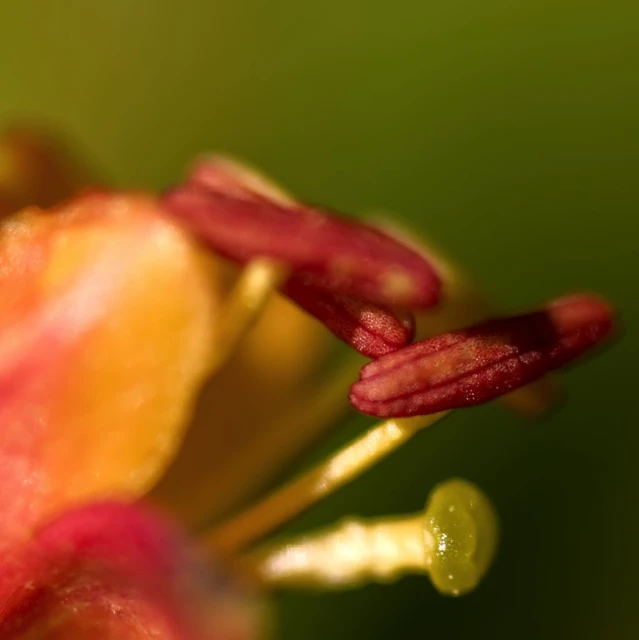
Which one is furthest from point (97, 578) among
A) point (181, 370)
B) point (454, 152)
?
→ point (454, 152)

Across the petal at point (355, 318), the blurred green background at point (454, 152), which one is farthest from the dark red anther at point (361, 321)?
the blurred green background at point (454, 152)

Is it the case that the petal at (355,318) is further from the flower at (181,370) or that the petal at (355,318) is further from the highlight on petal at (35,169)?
the highlight on petal at (35,169)

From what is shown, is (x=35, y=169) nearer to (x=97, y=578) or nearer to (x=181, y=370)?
(x=181, y=370)

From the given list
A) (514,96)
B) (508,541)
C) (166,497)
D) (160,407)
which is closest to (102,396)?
(160,407)

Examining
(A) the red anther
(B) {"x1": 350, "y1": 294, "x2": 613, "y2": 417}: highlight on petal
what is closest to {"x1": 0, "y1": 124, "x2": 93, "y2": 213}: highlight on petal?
(A) the red anther

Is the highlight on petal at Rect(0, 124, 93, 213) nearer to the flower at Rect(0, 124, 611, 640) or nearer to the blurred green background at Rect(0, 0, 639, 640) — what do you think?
the flower at Rect(0, 124, 611, 640)
